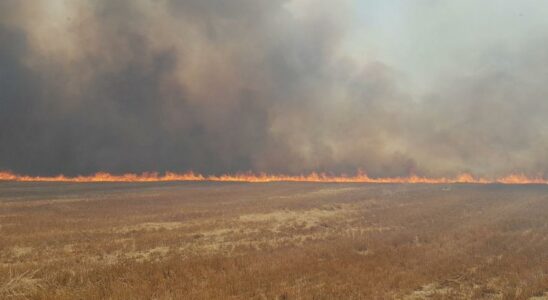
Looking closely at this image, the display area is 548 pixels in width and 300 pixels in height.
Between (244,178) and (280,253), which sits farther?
(244,178)

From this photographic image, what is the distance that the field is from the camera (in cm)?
1113

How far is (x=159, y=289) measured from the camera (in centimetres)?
1112

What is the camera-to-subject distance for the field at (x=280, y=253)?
1113cm

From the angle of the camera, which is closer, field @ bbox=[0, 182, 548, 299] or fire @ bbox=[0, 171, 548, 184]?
field @ bbox=[0, 182, 548, 299]

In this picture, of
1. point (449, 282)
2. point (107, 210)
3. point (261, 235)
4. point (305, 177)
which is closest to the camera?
point (449, 282)

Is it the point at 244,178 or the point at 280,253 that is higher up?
the point at 244,178

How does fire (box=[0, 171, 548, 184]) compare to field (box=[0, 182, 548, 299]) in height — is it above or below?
above

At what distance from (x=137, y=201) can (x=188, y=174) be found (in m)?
35.8

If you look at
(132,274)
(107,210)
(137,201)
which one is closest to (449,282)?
(132,274)

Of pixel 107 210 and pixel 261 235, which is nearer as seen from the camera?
pixel 261 235

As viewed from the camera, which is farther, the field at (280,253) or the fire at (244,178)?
the fire at (244,178)

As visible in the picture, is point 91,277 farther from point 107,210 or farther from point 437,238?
point 107,210

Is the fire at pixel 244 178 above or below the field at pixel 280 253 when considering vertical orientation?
above

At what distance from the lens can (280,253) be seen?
15.5 meters
